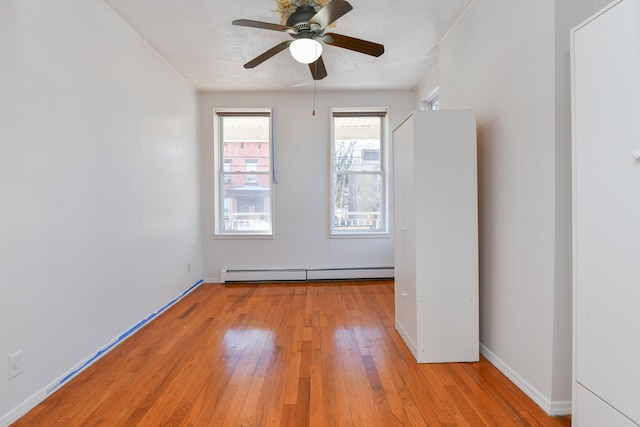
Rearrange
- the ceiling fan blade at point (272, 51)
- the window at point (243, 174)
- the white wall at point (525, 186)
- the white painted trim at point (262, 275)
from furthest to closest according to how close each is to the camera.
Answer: the window at point (243, 174) → the white painted trim at point (262, 275) → the ceiling fan blade at point (272, 51) → the white wall at point (525, 186)

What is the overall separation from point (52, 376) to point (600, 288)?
3.03 m

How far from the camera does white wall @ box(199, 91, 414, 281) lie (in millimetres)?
4422

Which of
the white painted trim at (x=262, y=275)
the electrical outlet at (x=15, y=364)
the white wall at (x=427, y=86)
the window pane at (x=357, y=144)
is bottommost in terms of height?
the white painted trim at (x=262, y=275)

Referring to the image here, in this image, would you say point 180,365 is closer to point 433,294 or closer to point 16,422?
point 16,422

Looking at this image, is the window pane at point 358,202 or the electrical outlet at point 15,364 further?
the window pane at point 358,202

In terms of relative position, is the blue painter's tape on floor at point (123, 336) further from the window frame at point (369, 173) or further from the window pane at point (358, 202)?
the window pane at point (358, 202)

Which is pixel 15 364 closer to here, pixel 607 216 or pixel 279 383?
pixel 279 383

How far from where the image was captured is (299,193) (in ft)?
14.7

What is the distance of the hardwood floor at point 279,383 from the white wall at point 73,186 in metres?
0.30

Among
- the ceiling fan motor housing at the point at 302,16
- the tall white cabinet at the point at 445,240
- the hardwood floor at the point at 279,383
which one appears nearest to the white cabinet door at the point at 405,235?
the tall white cabinet at the point at 445,240

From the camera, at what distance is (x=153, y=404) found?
1.76m

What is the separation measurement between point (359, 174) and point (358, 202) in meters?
0.43

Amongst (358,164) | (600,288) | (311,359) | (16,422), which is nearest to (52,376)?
(16,422)

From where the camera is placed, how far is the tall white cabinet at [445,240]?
2.18 m
